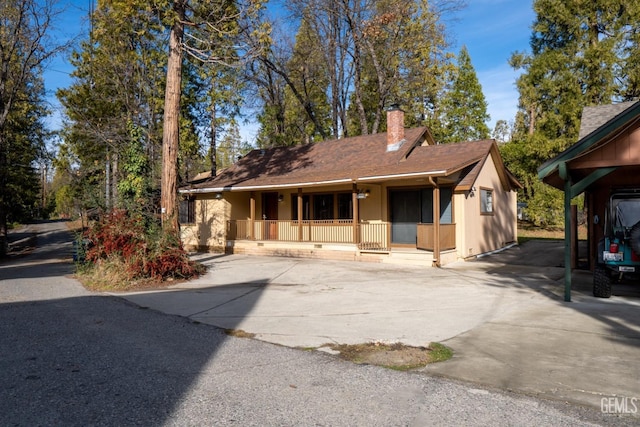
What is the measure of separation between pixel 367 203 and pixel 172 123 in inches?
324

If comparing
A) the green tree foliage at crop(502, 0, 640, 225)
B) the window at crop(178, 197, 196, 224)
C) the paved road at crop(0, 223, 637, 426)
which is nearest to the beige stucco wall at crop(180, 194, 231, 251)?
the window at crop(178, 197, 196, 224)

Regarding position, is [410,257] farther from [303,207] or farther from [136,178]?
[136,178]

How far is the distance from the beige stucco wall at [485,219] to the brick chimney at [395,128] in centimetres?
374

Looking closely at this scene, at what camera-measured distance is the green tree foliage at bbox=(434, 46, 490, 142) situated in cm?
3428

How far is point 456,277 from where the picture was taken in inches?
457

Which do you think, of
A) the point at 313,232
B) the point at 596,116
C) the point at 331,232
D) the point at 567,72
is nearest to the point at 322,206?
the point at 313,232

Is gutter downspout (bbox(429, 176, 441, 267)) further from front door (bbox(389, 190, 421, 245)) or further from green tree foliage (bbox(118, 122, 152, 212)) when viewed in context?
green tree foliage (bbox(118, 122, 152, 212))

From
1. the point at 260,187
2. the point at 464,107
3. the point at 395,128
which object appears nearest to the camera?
the point at 260,187

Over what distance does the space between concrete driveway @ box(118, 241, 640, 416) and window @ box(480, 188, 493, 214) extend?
167 inches

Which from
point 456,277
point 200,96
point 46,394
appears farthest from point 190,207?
point 46,394

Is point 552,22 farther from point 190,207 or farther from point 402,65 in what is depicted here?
point 190,207

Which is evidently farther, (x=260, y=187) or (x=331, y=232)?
(x=260, y=187)

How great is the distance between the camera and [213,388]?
4113mm

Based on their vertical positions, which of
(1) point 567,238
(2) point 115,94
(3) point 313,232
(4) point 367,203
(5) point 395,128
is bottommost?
(3) point 313,232
